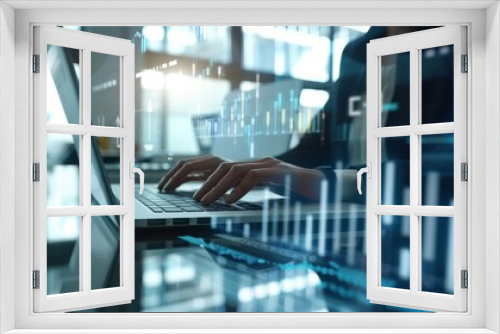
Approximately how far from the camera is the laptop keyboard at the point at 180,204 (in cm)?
579

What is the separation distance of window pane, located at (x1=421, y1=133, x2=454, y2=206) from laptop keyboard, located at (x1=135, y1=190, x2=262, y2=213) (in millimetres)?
2241

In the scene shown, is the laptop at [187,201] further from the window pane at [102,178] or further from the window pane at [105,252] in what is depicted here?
the window pane at [105,252]

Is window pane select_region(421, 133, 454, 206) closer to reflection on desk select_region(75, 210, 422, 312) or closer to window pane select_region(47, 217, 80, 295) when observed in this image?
reflection on desk select_region(75, 210, 422, 312)

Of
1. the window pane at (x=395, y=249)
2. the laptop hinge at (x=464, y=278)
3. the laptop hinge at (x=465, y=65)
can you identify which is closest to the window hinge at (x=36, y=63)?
the laptop hinge at (x=465, y=65)

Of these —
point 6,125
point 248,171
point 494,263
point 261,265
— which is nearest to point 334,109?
point 248,171

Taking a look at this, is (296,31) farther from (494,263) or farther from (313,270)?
(494,263)

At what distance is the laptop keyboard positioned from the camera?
5.79 metres

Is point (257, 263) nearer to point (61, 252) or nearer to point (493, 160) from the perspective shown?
point (61, 252)

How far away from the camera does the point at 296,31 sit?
6082 millimetres

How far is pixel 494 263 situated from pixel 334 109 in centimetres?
413

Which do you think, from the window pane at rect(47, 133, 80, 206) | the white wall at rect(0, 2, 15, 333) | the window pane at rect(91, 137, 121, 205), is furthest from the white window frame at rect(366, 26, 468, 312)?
the window pane at rect(91, 137, 121, 205)

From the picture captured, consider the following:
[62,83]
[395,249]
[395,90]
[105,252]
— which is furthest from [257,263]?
[62,83]

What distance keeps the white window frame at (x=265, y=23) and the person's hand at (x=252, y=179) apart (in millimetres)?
3557

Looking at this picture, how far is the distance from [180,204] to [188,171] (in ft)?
1.50
